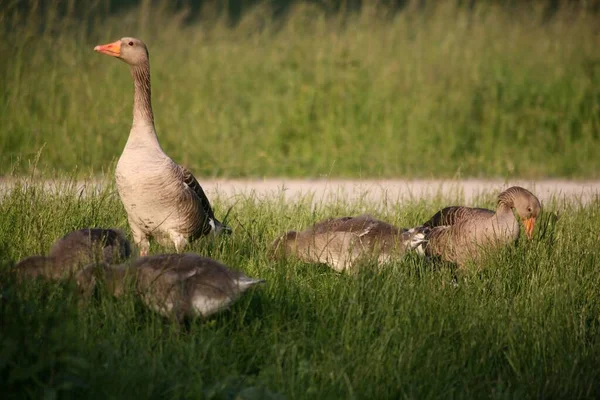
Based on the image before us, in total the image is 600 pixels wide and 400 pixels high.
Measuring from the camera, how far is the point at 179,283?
4.76 metres

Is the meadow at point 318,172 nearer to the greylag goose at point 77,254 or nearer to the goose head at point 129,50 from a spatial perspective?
the greylag goose at point 77,254

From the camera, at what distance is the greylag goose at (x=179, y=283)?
4773mm

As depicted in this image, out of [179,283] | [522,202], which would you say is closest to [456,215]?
[522,202]

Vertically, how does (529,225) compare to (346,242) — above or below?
above

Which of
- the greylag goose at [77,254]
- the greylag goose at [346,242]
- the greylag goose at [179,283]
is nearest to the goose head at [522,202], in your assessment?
the greylag goose at [346,242]

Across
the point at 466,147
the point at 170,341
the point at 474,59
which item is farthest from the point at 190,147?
the point at 170,341

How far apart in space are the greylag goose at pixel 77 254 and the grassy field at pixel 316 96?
17.5ft

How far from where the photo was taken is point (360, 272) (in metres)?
5.71

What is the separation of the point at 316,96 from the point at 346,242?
657 centimetres

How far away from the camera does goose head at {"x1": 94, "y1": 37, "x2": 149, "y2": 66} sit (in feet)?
22.7

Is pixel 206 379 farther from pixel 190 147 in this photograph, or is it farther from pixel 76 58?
pixel 76 58

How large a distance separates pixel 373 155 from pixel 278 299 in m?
6.56

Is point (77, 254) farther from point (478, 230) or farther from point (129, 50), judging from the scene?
point (478, 230)

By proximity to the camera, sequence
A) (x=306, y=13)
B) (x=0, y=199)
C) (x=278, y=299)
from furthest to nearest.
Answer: (x=306, y=13)
(x=0, y=199)
(x=278, y=299)
